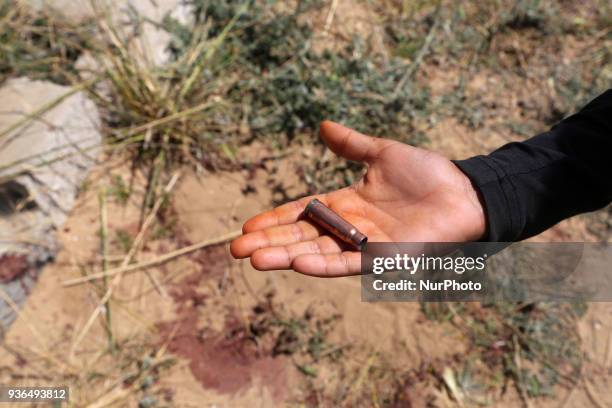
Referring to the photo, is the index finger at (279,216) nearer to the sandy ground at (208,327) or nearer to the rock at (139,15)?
the sandy ground at (208,327)

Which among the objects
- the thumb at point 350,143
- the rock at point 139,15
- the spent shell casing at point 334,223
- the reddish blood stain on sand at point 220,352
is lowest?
the reddish blood stain on sand at point 220,352

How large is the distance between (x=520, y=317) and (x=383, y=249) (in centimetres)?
165

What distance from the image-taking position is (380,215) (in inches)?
121

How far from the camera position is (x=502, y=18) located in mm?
5363

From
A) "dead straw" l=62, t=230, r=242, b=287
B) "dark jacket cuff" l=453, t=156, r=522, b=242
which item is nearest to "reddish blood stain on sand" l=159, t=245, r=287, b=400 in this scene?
"dead straw" l=62, t=230, r=242, b=287

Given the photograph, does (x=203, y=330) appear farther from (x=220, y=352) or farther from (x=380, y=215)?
(x=380, y=215)

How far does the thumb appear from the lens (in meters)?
3.15

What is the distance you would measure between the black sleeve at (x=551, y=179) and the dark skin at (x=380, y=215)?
0.12m

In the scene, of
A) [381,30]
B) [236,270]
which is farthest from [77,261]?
[381,30]

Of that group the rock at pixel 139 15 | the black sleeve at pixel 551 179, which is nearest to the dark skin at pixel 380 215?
the black sleeve at pixel 551 179

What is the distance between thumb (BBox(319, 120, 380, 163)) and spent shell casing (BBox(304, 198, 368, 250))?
1.31 feet

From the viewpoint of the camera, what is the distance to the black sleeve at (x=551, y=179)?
111 inches

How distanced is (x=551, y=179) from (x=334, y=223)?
3.99 ft

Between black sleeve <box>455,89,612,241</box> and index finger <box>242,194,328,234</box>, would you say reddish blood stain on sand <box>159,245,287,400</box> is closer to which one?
index finger <box>242,194,328,234</box>
